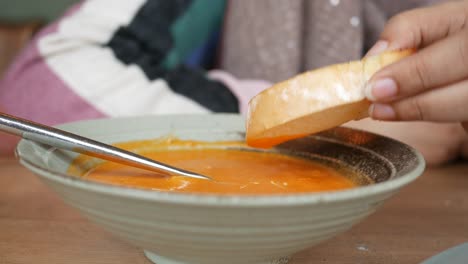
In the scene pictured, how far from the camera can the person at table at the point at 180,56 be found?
1.06m

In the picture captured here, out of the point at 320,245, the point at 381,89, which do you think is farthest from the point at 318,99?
the point at 320,245

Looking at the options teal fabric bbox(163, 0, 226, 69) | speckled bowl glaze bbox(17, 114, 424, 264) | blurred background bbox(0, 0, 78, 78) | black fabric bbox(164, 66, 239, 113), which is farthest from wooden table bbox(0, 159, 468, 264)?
blurred background bbox(0, 0, 78, 78)

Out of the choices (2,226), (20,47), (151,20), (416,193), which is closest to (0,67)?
(20,47)

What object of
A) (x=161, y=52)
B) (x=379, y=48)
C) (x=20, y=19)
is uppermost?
(x=379, y=48)

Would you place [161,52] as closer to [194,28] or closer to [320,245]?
[194,28]

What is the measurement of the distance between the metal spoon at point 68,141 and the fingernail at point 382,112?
0.68ft

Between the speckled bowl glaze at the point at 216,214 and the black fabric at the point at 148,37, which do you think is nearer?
the speckled bowl glaze at the point at 216,214

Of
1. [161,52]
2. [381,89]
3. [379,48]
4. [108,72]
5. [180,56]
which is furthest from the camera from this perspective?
[180,56]

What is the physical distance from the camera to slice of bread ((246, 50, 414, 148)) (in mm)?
525

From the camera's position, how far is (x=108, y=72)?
1.11 meters

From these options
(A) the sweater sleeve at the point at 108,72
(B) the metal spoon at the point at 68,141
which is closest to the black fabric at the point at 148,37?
(A) the sweater sleeve at the point at 108,72

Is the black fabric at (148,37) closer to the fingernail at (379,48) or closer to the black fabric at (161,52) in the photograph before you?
the black fabric at (161,52)

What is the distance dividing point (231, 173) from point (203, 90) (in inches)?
20.6

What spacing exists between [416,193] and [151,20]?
0.70m
